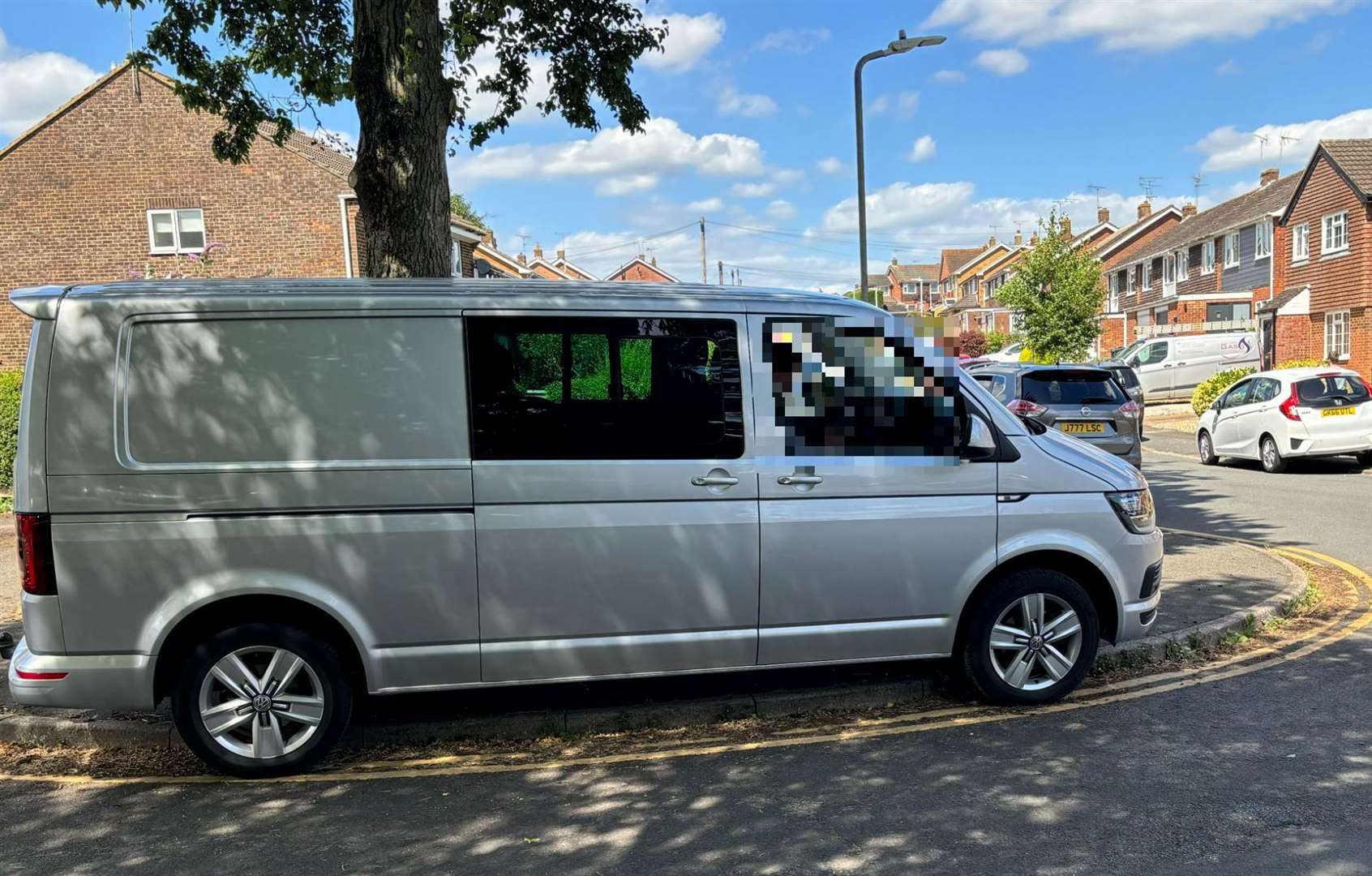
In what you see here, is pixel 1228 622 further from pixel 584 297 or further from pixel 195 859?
pixel 195 859

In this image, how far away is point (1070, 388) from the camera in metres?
12.7

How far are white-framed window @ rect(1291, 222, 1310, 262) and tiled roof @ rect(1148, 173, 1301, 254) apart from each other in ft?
8.09

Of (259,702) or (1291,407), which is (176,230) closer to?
(259,702)

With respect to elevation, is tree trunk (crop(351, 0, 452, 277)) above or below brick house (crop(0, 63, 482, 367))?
below

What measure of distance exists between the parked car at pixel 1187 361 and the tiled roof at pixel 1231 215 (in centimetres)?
742

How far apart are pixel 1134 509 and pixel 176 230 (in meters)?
23.4

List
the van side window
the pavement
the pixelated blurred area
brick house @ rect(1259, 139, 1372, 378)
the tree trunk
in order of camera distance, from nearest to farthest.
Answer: the van side window
the pixelated blurred area
the pavement
the tree trunk
brick house @ rect(1259, 139, 1372, 378)

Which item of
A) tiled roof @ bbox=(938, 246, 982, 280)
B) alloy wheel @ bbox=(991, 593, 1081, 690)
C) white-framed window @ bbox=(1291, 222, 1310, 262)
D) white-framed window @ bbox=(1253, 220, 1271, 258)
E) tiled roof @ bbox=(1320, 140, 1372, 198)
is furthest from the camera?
tiled roof @ bbox=(938, 246, 982, 280)

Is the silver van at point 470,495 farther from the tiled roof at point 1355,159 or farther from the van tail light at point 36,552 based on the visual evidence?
the tiled roof at point 1355,159

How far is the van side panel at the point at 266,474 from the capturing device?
4.30m

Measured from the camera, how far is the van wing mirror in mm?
5039

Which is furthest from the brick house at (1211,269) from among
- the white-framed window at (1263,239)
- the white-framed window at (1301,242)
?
the white-framed window at (1301,242)

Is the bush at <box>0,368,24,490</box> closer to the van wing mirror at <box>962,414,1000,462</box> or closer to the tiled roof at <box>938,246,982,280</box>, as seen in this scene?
the van wing mirror at <box>962,414,1000,462</box>

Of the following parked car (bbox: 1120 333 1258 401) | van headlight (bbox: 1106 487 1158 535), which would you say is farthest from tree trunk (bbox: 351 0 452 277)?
parked car (bbox: 1120 333 1258 401)
